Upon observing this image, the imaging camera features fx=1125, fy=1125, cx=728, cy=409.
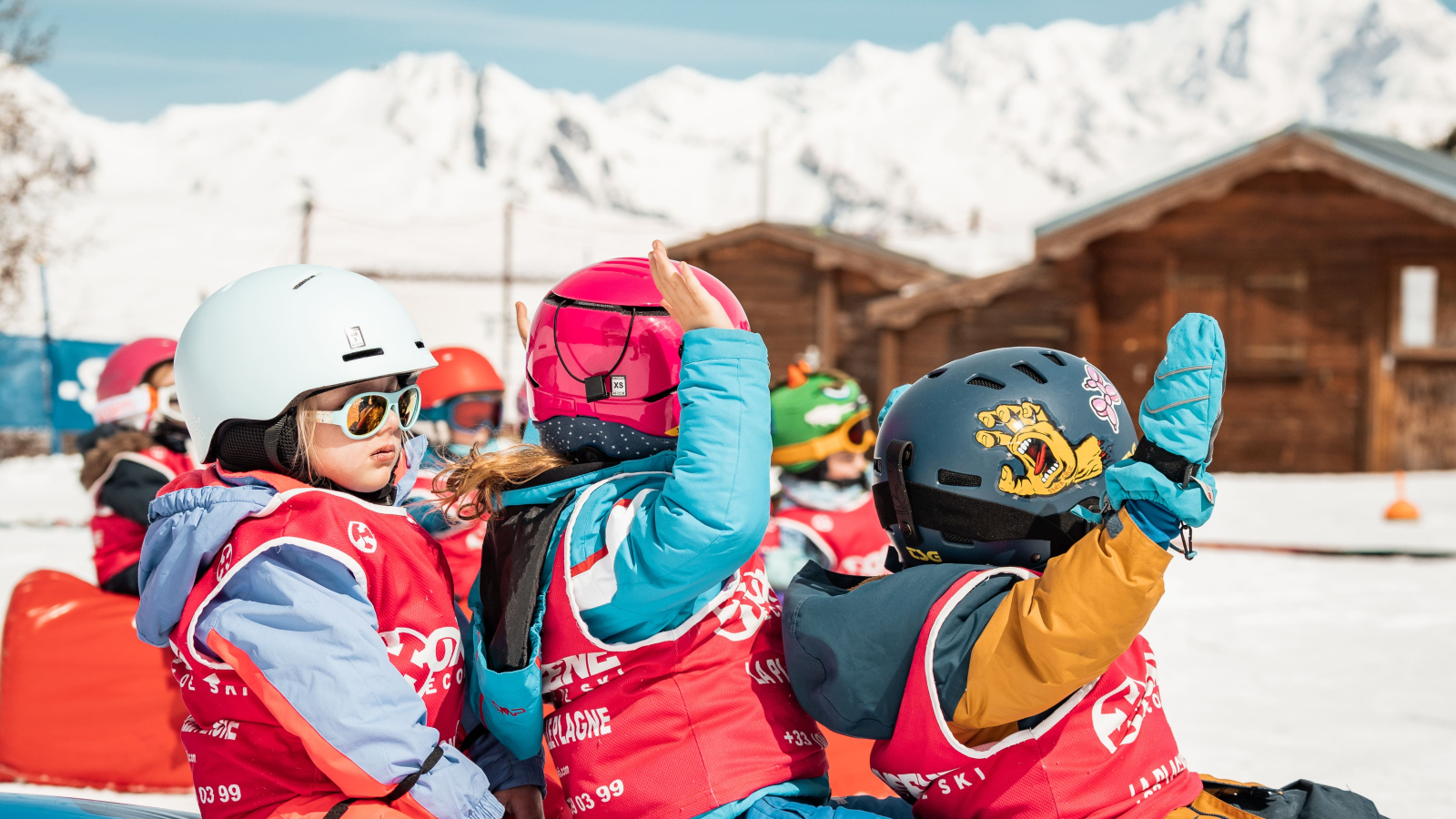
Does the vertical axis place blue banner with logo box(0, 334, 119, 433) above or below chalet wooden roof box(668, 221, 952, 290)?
below

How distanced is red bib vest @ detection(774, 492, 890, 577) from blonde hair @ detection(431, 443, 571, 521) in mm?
2517

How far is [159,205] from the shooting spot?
4769 cm

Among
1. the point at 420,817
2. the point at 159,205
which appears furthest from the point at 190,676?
the point at 159,205

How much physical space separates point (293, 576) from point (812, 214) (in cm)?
9614

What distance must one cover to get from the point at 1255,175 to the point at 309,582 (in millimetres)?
15715

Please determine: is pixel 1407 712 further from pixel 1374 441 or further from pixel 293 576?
pixel 1374 441

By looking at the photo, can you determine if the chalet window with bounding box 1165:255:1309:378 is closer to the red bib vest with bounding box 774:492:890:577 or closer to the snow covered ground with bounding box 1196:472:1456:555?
the snow covered ground with bounding box 1196:472:1456:555

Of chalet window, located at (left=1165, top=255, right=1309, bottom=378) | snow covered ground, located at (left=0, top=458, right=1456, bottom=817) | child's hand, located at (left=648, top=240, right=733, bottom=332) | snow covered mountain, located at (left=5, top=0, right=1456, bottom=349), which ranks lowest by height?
snow covered ground, located at (left=0, top=458, right=1456, bottom=817)

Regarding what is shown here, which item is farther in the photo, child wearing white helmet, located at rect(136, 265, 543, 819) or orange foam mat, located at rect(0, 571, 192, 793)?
orange foam mat, located at rect(0, 571, 192, 793)

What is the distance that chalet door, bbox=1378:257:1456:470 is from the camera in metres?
15.3

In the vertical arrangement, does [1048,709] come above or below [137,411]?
below

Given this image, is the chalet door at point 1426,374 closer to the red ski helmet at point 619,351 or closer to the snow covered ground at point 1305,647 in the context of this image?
the snow covered ground at point 1305,647

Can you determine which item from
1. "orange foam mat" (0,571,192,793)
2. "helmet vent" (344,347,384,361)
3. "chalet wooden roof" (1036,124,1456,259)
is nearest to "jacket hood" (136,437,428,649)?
"helmet vent" (344,347,384,361)

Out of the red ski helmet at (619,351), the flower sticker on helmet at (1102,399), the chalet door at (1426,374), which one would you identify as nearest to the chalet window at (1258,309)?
the chalet door at (1426,374)
